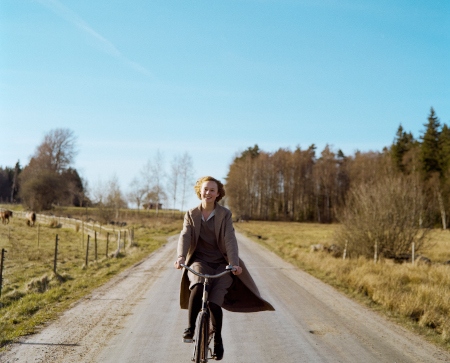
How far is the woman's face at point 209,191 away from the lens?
16.9 ft

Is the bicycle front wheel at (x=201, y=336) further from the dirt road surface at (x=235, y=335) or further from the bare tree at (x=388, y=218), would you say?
the bare tree at (x=388, y=218)

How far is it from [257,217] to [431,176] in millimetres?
33059

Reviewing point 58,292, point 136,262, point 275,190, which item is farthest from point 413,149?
point 58,292

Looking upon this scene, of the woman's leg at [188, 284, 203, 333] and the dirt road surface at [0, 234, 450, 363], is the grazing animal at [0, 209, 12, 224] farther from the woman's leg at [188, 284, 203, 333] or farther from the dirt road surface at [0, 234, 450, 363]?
the woman's leg at [188, 284, 203, 333]

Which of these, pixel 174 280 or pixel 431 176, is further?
pixel 431 176

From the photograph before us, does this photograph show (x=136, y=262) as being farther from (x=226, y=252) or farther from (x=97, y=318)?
(x=226, y=252)

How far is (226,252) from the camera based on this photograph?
512 cm

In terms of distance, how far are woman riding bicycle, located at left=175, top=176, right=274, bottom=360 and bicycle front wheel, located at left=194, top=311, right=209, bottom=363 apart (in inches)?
8.8

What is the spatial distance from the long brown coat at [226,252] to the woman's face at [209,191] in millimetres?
133

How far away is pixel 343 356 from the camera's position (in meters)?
5.90

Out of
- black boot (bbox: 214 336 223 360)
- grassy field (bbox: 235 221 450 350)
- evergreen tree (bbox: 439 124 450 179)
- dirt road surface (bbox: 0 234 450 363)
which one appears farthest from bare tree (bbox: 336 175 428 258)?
evergreen tree (bbox: 439 124 450 179)

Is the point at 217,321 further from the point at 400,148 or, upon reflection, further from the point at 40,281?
the point at 400,148

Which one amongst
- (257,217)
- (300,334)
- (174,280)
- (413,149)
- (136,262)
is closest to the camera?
(300,334)

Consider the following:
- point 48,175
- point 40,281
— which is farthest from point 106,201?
point 40,281
